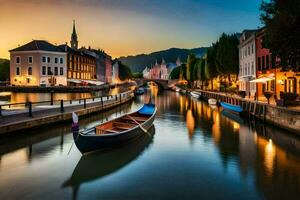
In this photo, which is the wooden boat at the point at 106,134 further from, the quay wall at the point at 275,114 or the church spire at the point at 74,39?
the church spire at the point at 74,39

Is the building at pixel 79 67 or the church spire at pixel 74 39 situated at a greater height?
the church spire at pixel 74 39

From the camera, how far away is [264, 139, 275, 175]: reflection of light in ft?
53.8

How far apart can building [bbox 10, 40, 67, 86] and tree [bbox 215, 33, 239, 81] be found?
54.5m

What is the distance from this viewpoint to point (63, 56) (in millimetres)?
102250

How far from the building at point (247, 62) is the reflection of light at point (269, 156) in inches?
1113

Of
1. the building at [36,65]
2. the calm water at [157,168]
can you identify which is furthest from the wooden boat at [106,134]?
the building at [36,65]

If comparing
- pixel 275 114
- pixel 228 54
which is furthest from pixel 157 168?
pixel 228 54

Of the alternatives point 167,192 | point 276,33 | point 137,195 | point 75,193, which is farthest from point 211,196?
point 276,33

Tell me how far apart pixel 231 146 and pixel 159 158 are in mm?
6394

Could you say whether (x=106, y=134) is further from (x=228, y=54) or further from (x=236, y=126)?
(x=228, y=54)

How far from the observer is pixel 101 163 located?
16.8 meters

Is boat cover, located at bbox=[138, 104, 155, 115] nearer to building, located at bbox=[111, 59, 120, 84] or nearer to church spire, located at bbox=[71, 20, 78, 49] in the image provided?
church spire, located at bbox=[71, 20, 78, 49]

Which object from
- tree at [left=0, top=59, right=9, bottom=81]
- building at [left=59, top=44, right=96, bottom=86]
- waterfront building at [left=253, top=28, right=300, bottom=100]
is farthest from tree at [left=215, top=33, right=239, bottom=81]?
tree at [left=0, top=59, right=9, bottom=81]

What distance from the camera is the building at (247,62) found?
171ft
